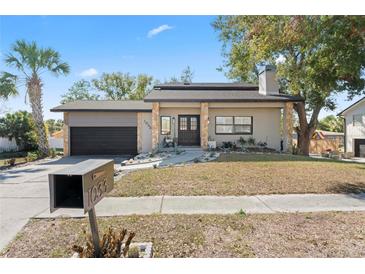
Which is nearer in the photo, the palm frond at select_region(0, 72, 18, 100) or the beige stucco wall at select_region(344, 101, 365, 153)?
the palm frond at select_region(0, 72, 18, 100)

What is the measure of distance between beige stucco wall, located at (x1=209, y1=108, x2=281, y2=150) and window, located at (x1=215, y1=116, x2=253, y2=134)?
26 centimetres

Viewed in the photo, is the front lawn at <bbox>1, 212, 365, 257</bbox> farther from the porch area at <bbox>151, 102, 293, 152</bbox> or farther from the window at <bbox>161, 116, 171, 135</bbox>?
the window at <bbox>161, 116, 171, 135</bbox>

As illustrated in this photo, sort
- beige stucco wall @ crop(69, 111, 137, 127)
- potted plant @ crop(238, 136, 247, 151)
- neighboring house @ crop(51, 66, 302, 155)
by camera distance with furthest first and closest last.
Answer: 1. beige stucco wall @ crop(69, 111, 137, 127)
2. potted plant @ crop(238, 136, 247, 151)
3. neighboring house @ crop(51, 66, 302, 155)

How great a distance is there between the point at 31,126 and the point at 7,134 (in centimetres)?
168

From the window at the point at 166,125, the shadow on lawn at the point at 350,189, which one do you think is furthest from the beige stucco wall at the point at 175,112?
the shadow on lawn at the point at 350,189

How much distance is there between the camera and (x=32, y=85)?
1680 cm

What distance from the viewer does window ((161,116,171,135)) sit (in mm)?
16203

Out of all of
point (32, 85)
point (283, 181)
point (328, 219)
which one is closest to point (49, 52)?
point (32, 85)

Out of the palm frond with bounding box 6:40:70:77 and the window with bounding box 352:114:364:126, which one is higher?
the palm frond with bounding box 6:40:70:77

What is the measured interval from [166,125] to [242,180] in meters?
9.15

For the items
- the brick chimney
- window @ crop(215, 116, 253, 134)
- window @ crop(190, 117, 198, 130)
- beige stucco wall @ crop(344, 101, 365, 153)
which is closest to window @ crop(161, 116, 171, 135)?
window @ crop(190, 117, 198, 130)

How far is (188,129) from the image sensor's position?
53.8 ft

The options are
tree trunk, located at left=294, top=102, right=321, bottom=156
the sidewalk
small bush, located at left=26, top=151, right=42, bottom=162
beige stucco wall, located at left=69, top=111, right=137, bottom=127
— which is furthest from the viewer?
tree trunk, located at left=294, top=102, right=321, bottom=156

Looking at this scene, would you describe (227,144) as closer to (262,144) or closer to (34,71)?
(262,144)
